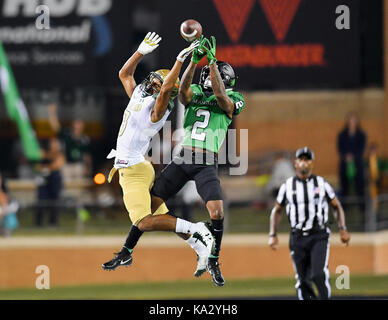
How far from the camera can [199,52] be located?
374 inches

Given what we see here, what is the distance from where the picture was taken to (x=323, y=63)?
20531 millimetres

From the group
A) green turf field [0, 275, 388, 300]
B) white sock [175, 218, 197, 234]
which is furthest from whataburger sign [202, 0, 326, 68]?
green turf field [0, 275, 388, 300]

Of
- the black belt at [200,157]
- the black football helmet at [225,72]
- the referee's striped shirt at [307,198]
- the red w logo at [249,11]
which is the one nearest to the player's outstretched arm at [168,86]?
the black football helmet at [225,72]

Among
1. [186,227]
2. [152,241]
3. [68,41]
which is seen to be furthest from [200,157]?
[152,241]

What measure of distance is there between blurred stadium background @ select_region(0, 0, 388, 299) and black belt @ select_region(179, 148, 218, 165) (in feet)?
17.3

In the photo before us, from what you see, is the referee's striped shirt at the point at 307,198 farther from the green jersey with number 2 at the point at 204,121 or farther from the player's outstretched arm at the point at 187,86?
the player's outstretched arm at the point at 187,86

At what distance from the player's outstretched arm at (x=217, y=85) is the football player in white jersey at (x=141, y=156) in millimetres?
322

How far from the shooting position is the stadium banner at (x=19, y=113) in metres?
24.2

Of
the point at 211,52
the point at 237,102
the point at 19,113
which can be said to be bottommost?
the point at 237,102

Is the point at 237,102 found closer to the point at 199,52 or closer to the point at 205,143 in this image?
the point at 205,143

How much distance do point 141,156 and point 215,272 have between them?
119 centimetres

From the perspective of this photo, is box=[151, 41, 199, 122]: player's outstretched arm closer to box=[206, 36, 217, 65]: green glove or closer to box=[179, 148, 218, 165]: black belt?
box=[206, 36, 217, 65]: green glove

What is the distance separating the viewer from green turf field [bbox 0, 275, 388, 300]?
67.8 ft

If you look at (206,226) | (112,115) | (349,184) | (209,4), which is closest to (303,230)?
(209,4)
